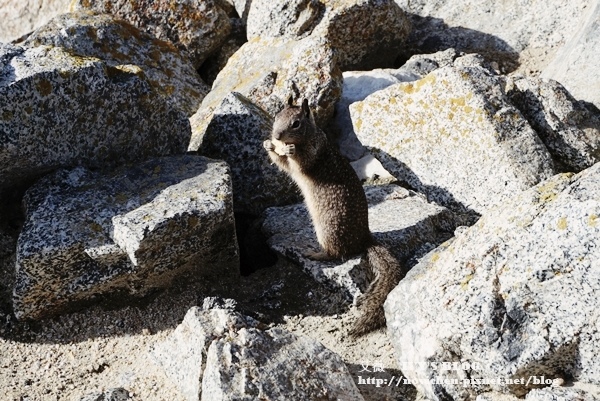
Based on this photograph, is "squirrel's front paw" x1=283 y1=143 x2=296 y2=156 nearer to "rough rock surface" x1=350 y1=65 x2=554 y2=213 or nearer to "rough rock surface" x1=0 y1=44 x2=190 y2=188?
"rough rock surface" x1=0 y1=44 x2=190 y2=188

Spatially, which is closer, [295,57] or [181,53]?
[295,57]

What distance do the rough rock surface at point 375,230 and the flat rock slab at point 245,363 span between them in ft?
5.38

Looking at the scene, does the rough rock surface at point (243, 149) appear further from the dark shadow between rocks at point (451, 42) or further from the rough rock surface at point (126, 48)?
the dark shadow between rocks at point (451, 42)

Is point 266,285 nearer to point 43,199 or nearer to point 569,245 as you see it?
point 43,199

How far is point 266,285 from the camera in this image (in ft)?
24.8

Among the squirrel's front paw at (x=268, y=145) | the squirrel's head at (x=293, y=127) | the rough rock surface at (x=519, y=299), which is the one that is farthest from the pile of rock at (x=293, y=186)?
the squirrel's head at (x=293, y=127)

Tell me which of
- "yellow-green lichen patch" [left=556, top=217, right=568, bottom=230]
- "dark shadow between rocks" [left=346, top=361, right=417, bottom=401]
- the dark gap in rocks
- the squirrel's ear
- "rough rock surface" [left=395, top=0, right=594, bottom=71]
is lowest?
the dark gap in rocks

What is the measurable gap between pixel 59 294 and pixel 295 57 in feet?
15.8

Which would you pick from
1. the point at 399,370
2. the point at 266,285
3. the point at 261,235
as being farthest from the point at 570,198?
the point at 261,235

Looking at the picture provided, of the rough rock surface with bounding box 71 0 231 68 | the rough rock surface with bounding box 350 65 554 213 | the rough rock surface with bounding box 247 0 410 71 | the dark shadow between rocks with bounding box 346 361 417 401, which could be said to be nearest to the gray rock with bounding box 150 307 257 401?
the dark shadow between rocks with bounding box 346 361 417 401

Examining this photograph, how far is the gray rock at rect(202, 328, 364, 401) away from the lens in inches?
202

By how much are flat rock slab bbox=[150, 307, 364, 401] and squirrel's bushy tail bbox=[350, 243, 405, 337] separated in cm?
93

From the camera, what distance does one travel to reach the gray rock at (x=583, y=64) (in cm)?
972

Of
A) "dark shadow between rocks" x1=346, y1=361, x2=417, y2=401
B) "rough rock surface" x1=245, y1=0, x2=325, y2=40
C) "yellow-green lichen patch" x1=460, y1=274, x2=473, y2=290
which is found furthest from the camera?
"rough rock surface" x1=245, y1=0, x2=325, y2=40
